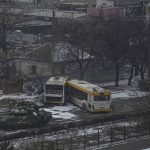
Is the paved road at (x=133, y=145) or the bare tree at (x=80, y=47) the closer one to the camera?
the paved road at (x=133, y=145)

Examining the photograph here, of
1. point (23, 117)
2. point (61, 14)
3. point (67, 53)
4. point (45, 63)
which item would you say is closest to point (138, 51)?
point (67, 53)

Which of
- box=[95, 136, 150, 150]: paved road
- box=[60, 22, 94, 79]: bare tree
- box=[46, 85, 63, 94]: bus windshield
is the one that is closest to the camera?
box=[95, 136, 150, 150]: paved road

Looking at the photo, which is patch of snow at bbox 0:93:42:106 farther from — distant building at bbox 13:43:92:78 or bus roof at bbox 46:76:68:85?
distant building at bbox 13:43:92:78

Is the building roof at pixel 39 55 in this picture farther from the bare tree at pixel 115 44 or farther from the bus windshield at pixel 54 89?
the bus windshield at pixel 54 89

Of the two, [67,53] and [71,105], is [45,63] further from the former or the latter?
[71,105]

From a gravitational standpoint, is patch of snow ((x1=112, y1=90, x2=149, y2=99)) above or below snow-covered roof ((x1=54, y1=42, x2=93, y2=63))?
below

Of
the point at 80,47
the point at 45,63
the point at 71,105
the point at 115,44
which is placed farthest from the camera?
the point at 45,63

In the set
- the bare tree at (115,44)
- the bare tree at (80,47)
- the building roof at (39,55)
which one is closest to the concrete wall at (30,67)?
the building roof at (39,55)

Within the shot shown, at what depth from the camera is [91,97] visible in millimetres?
31141

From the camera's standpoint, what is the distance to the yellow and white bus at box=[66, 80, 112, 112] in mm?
31016

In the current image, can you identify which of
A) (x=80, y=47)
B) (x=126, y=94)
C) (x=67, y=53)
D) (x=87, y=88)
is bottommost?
(x=126, y=94)

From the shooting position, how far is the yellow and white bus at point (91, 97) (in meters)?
31.0

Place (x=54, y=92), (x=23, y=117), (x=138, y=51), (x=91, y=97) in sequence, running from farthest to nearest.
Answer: (x=138, y=51) < (x=54, y=92) < (x=91, y=97) < (x=23, y=117)

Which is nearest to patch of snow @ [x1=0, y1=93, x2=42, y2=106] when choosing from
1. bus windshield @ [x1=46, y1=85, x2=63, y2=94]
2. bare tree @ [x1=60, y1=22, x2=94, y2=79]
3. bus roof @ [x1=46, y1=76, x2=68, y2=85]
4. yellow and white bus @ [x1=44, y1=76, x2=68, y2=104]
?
yellow and white bus @ [x1=44, y1=76, x2=68, y2=104]
